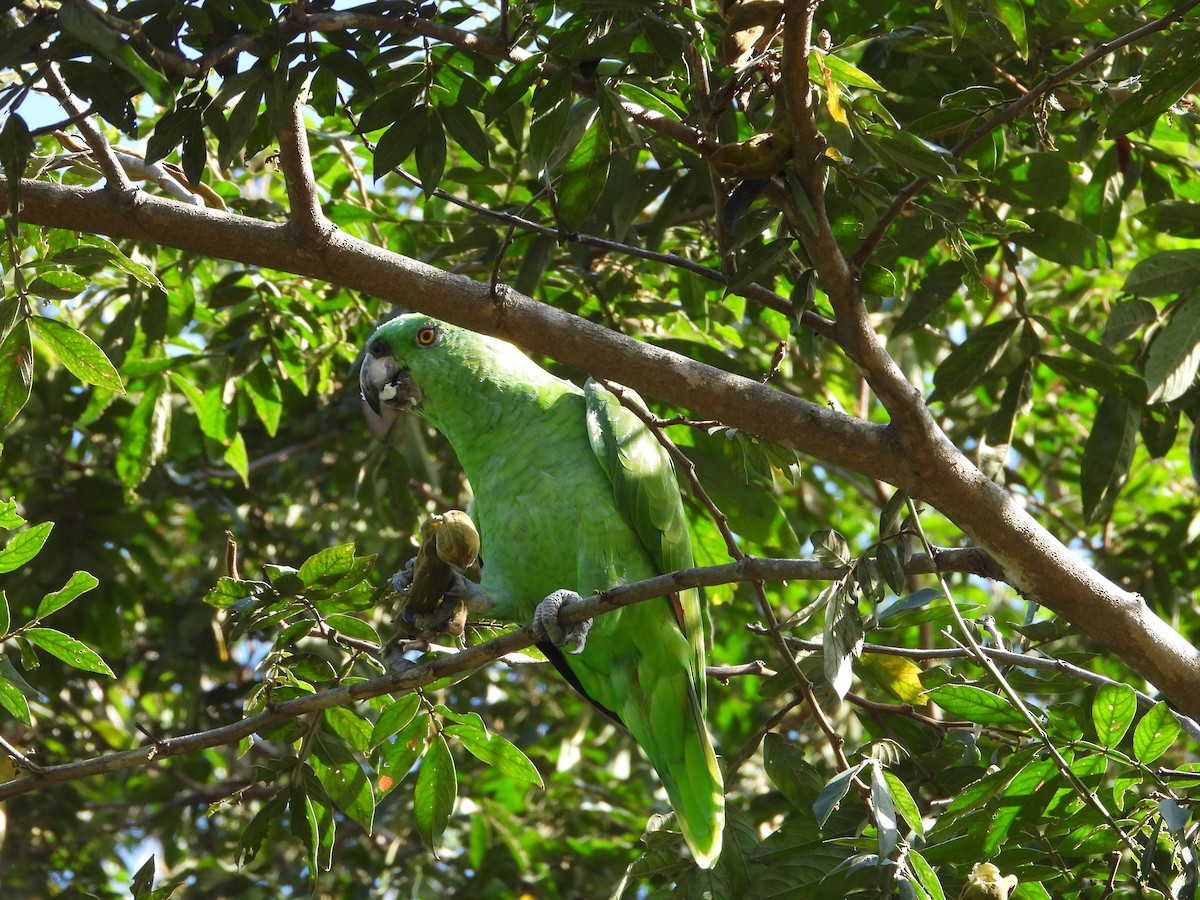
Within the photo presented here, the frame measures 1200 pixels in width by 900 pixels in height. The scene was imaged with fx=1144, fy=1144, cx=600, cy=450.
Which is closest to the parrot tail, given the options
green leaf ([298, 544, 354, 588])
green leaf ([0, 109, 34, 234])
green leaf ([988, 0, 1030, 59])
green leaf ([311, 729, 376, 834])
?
green leaf ([311, 729, 376, 834])

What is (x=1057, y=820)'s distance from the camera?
2027mm

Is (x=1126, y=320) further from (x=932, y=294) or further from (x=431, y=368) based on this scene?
(x=431, y=368)

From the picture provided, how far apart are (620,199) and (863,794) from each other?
1.52 metres

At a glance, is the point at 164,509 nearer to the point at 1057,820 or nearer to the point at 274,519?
the point at 274,519

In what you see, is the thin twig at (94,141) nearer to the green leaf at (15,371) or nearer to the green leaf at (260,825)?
the green leaf at (15,371)

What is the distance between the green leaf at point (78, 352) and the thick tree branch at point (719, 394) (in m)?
0.21

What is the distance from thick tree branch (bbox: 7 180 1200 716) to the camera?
6.50 ft

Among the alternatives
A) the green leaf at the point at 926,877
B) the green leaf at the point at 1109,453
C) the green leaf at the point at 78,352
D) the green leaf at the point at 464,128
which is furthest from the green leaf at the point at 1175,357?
the green leaf at the point at 78,352

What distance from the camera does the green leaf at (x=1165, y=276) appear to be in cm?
250

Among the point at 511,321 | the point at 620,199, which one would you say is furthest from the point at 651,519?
the point at 511,321

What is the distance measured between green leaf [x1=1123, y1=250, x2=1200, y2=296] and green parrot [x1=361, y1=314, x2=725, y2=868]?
3.94 ft

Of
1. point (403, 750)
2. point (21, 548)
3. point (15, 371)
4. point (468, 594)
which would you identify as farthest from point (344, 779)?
point (15, 371)

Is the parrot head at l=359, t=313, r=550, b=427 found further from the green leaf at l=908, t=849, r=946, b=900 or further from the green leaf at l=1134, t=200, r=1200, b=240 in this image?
the green leaf at l=908, t=849, r=946, b=900

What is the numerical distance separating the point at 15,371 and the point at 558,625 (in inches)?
49.1
